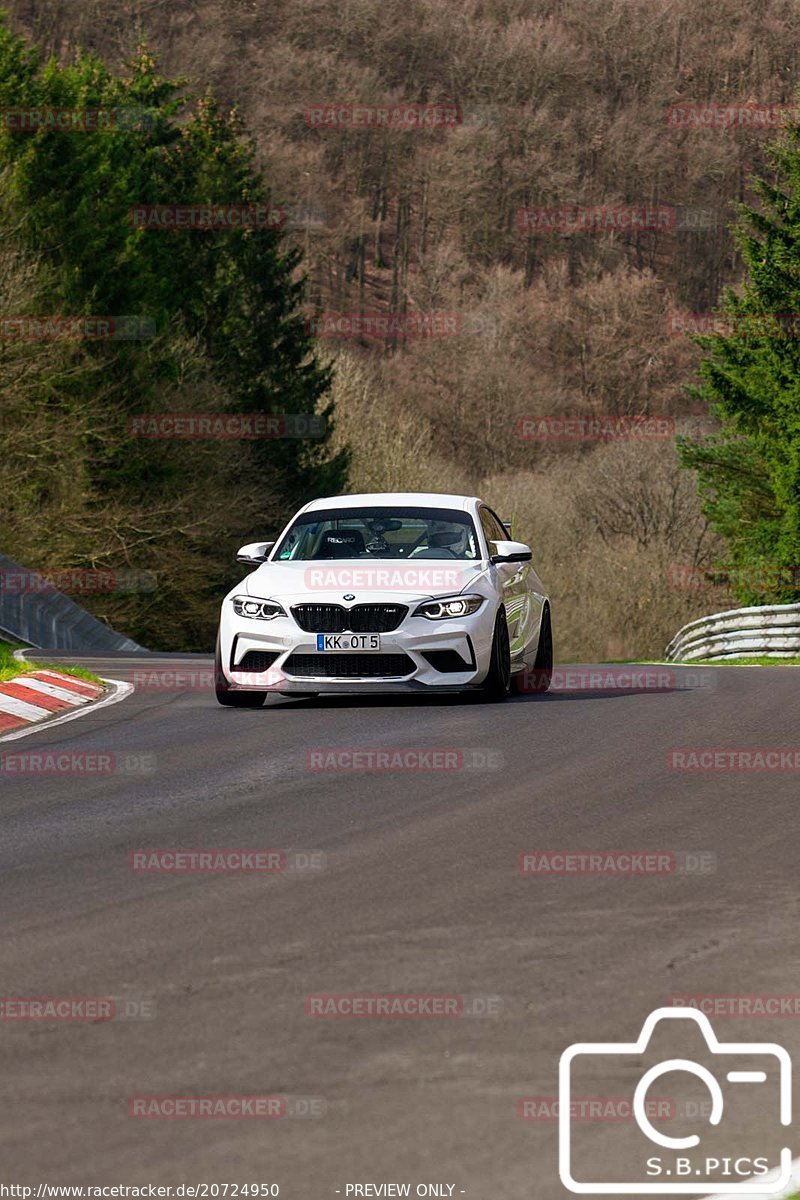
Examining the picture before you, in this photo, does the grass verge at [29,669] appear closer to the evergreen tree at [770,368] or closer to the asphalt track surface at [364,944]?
the asphalt track surface at [364,944]

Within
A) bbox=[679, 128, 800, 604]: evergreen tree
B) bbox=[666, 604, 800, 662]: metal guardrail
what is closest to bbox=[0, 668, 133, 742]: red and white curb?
bbox=[666, 604, 800, 662]: metal guardrail

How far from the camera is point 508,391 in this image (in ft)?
350

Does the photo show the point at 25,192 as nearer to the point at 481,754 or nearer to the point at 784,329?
the point at 784,329

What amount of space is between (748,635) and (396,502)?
1577 centimetres

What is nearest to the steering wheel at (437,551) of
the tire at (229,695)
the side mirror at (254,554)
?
the side mirror at (254,554)

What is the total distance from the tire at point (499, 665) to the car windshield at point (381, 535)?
2.57ft

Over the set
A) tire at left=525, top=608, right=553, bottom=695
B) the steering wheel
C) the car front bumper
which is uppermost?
the steering wheel

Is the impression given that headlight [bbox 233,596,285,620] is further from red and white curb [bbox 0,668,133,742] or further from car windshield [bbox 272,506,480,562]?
red and white curb [bbox 0,668,133,742]

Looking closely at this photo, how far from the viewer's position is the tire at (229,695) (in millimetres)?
14445

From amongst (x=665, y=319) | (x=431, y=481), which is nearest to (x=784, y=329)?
(x=431, y=481)

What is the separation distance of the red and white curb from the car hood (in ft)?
6.00

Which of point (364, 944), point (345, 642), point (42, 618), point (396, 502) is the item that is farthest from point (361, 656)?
point (42, 618)

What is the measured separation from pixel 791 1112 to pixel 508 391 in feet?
338

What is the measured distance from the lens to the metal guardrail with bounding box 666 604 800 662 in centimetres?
2892
